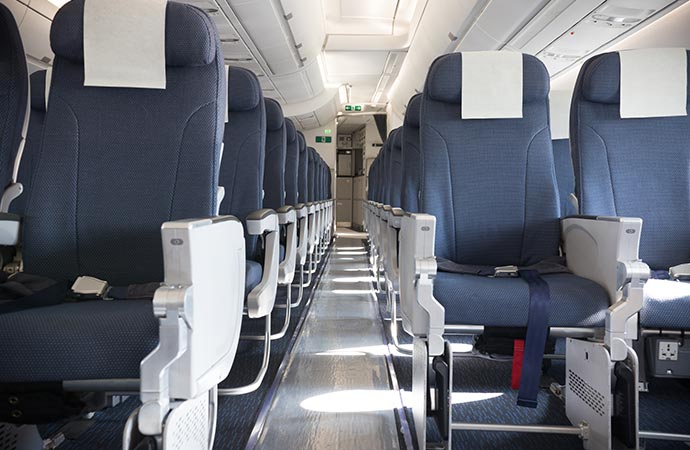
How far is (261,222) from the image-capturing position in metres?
1.82

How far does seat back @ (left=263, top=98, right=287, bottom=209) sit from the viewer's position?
317 centimetres

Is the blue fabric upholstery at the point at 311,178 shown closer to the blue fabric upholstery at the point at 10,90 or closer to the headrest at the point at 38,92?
the headrest at the point at 38,92

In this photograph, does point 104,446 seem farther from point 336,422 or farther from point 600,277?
point 600,277

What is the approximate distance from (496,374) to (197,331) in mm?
1884

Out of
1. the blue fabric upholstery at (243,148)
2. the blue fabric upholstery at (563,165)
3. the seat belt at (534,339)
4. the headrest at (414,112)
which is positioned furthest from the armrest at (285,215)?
the blue fabric upholstery at (563,165)

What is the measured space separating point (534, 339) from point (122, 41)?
63.0 inches

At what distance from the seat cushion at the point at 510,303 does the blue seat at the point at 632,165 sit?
0.69 metres

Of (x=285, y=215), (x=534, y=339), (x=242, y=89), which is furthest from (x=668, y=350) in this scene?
(x=242, y=89)

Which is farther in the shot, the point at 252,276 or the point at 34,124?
the point at 34,124

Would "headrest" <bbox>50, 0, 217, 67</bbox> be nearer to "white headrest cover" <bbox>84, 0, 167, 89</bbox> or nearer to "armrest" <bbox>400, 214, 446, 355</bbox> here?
"white headrest cover" <bbox>84, 0, 167, 89</bbox>

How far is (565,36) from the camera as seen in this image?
4676 millimetres

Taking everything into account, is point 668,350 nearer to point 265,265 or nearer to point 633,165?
point 633,165

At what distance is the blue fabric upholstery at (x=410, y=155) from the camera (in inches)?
128

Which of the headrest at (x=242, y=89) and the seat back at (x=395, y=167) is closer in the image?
the headrest at (x=242, y=89)
